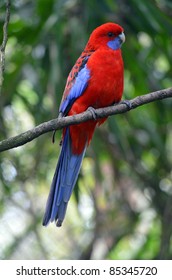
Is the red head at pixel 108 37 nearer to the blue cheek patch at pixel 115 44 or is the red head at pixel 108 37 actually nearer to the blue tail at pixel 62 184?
the blue cheek patch at pixel 115 44

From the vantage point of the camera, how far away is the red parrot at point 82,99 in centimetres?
532

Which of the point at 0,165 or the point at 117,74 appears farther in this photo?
the point at 0,165

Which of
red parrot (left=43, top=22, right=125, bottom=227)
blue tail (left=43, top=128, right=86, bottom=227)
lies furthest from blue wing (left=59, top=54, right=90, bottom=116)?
blue tail (left=43, top=128, right=86, bottom=227)

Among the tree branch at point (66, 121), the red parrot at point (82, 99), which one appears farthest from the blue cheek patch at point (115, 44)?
the tree branch at point (66, 121)

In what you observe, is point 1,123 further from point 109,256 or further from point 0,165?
point 109,256

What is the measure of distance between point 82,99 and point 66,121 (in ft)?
3.32

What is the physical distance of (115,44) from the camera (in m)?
Result: 5.70

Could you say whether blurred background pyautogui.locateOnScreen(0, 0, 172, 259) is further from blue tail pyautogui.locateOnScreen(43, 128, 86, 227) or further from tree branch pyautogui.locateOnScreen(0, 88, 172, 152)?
tree branch pyautogui.locateOnScreen(0, 88, 172, 152)

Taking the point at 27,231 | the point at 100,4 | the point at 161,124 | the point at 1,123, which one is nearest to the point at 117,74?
the point at 100,4

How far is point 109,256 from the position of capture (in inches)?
316

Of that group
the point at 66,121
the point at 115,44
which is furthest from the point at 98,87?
the point at 66,121

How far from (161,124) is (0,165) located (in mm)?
2296

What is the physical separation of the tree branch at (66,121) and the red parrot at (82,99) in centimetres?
47

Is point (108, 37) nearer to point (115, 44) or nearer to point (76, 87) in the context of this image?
point (115, 44)
